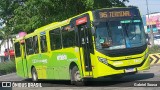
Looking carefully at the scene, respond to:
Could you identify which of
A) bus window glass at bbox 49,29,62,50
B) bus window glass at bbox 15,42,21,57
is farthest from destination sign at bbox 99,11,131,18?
bus window glass at bbox 15,42,21,57

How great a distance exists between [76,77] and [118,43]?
101 inches

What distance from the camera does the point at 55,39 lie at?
18297 millimetres

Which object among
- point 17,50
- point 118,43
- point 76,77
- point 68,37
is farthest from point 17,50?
point 118,43

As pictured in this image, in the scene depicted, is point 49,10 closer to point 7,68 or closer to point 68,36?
point 7,68

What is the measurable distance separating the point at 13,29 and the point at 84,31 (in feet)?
82.0

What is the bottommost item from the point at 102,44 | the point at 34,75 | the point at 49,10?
the point at 34,75

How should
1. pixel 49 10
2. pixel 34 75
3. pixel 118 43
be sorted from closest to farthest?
pixel 118 43 → pixel 34 75 → pixel 49 10

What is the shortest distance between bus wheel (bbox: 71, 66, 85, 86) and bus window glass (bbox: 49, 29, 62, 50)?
1495 millimetres

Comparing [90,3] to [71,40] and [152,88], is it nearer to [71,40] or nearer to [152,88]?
[71,40]

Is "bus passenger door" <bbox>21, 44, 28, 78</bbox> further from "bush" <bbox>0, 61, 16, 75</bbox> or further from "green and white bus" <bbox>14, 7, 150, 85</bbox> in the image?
"bush" <bbox>0, 61, 16, 75</bbox>

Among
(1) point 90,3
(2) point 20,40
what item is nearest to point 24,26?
(1) point 90,3

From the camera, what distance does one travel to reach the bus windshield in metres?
15.1

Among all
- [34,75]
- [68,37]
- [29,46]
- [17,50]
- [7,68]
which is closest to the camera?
[68,37]

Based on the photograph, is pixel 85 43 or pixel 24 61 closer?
pixel 85 43
